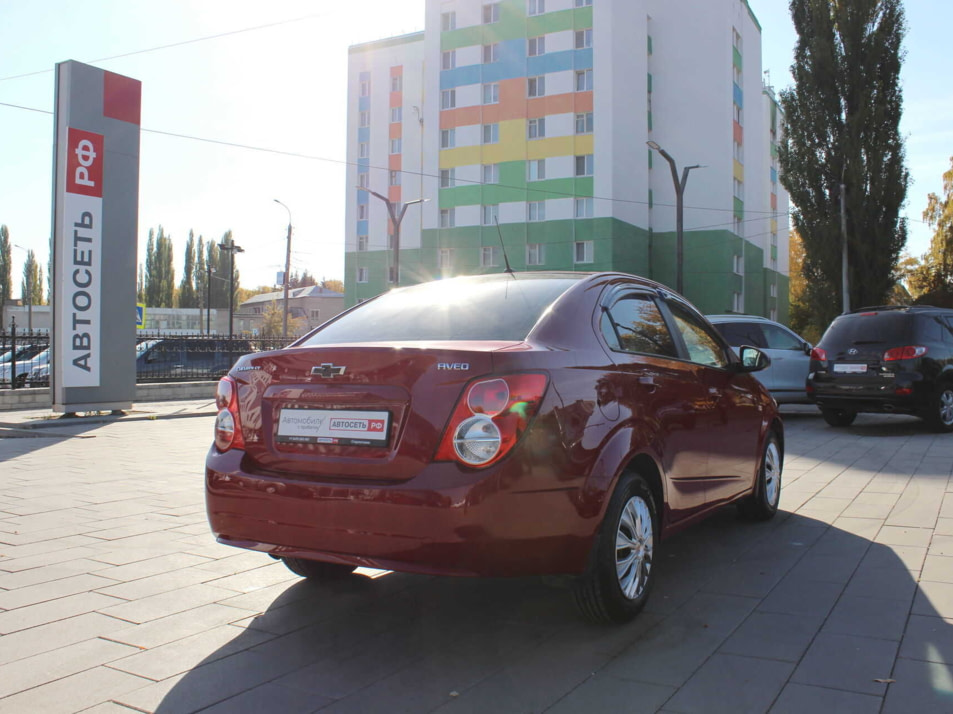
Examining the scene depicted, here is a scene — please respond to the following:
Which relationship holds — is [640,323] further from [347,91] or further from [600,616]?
[347,91]

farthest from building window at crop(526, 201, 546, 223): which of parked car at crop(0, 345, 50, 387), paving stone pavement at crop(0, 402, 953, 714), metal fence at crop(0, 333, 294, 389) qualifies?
paving stone pavement at crop(0, 402, 953, 714)

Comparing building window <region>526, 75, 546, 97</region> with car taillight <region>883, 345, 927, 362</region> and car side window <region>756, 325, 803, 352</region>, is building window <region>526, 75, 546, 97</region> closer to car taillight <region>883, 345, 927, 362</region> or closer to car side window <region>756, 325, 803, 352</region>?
car side window <region>756, 325, 803, 352</region>

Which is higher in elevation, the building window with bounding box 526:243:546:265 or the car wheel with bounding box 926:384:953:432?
the building window with bounding box 526:243:546:265

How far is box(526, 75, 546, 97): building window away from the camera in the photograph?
4381cm

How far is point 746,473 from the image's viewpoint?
5293 mm

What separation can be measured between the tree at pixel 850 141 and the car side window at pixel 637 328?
34.1m

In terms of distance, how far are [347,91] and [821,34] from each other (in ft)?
101

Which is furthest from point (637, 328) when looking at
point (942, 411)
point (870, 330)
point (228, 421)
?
point (942, 411)

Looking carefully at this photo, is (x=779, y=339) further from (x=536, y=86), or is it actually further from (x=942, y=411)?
(x=536, y=86)

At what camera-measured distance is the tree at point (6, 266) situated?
246 ft

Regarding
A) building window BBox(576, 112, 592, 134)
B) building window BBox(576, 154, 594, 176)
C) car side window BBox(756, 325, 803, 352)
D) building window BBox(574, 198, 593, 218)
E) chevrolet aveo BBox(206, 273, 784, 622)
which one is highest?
building window BBox(576, 112, 592, 134)

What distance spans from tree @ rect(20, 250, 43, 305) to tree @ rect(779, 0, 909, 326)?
69597 millimetres

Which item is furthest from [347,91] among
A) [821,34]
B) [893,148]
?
[893,148]

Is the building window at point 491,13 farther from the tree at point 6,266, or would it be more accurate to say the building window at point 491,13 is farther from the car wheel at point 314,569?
the tree at point 6,266
